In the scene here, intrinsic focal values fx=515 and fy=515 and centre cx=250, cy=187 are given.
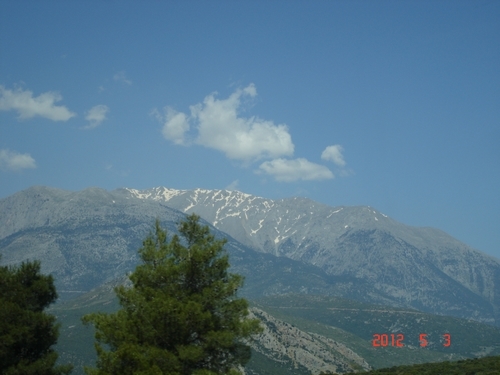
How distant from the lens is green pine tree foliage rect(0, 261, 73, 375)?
122 feet

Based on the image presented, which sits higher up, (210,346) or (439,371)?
(210,346)

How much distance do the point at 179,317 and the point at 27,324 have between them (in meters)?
14.7

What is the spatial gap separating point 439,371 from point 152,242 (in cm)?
7016

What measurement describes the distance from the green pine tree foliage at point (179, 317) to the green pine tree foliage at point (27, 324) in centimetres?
721

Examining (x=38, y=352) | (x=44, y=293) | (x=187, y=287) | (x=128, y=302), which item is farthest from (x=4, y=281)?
(x=187, y=287)

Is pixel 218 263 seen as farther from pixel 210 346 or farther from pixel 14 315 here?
pixel 14 315

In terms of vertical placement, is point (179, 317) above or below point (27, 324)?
above

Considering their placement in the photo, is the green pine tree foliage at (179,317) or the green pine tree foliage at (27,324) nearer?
the green pine tree foliage at (179,317)

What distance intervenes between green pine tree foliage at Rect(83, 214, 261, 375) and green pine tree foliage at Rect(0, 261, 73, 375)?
284 inches

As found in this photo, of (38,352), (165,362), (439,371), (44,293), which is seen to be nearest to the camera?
(165,362)

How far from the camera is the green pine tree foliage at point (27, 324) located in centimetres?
3709

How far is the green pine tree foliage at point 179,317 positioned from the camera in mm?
30156

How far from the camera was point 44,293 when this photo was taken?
42.6 meters

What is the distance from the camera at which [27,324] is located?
38.6m
